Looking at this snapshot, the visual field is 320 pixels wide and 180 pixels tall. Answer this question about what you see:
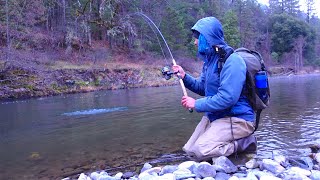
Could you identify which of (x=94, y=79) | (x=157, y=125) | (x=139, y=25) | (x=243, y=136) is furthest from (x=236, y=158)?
(x=139, y=25)

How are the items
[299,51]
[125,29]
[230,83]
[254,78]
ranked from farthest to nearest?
[299,51], [125,29], [254,78], [230,83]

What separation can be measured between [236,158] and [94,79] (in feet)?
69.2

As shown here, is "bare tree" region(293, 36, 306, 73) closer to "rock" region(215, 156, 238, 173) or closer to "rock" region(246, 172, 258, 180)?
"rock" region(215, 156, 238, 173)

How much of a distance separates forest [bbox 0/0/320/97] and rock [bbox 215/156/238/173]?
8689mm

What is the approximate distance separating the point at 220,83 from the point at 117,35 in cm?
3244

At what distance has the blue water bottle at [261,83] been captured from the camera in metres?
3.71

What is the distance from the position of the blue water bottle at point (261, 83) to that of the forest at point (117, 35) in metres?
8.37

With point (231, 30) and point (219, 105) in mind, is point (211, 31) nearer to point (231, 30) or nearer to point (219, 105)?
point (219, 105)

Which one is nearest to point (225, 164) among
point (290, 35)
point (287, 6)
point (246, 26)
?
point (246, 26)

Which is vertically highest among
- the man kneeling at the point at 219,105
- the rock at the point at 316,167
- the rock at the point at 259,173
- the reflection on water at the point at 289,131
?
the man kneeling at the point at 219,105

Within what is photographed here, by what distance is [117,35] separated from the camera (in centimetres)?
3522

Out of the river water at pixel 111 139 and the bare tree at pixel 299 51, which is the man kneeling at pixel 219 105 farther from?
the bare tree at pixel 299 51

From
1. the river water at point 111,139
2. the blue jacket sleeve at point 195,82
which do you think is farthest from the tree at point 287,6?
the blue jacket sleeve at point 195,82

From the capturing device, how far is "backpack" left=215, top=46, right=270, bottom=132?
3.72 meters
